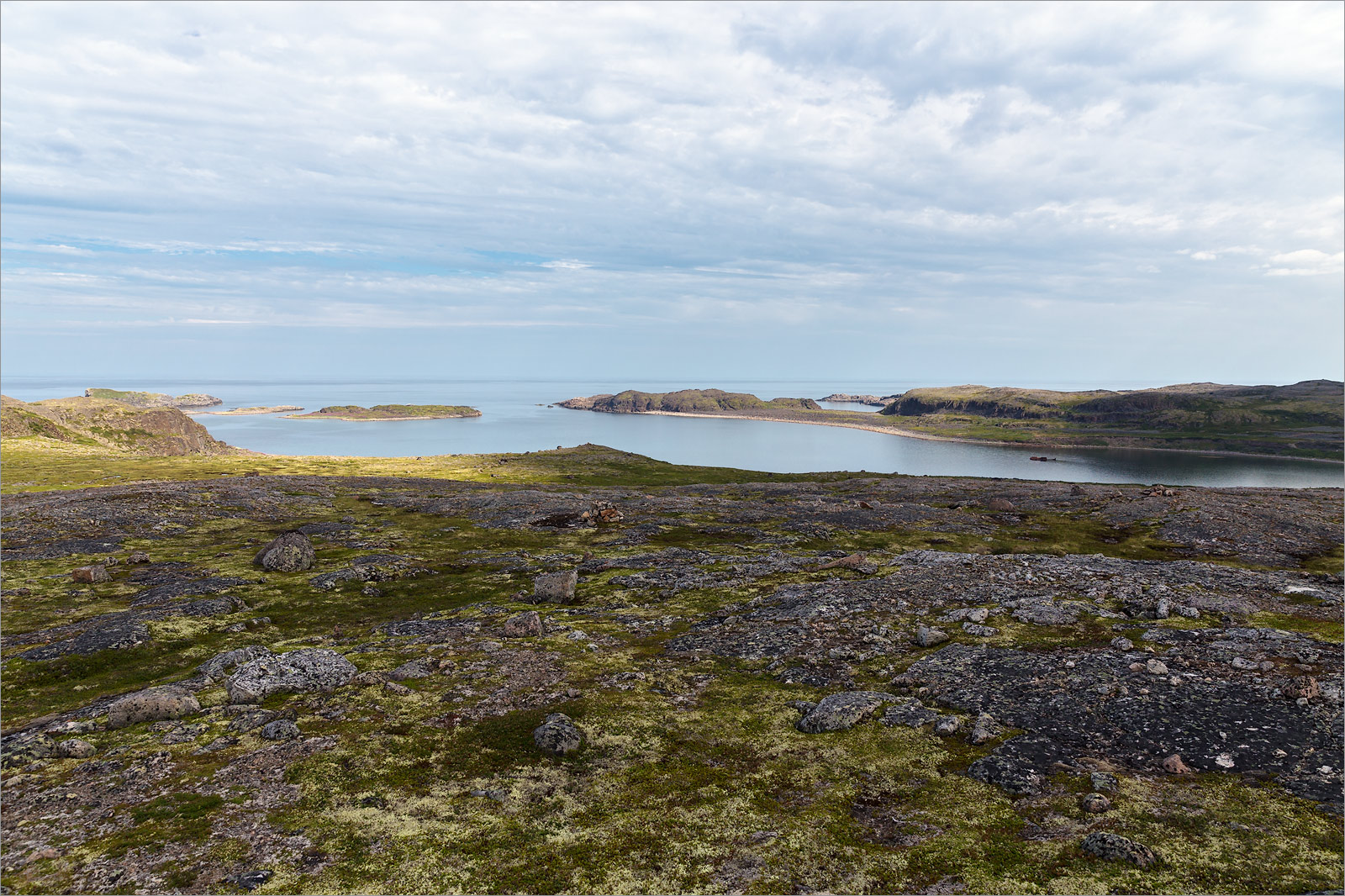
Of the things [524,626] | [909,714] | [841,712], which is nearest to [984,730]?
[909,714]

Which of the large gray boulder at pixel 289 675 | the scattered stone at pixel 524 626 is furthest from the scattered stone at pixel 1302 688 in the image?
the large gray boulder at pixel 289 675

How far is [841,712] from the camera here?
64.3ft

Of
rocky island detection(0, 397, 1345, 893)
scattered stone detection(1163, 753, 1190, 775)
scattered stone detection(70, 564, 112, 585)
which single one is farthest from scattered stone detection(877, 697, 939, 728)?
scattered stone detection(70, 564, 112, 585)

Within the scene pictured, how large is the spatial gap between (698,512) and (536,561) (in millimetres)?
25422

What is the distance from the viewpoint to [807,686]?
2291 cm

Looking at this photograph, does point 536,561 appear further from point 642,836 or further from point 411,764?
point 642,836

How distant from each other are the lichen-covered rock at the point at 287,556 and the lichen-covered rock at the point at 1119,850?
45.4 meters

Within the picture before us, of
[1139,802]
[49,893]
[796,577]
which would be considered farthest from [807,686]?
[49,893]

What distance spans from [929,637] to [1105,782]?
1068 centimetres

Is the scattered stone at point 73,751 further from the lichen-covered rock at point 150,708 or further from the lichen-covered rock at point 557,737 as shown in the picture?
the lichen-covered rock at point 557,737

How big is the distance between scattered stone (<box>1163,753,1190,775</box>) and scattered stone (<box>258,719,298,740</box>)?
25526mm

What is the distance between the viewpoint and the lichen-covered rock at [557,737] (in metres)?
18.2

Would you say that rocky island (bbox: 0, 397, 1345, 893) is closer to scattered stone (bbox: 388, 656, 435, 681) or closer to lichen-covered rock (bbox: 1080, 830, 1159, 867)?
lichen-covered rock (bbox: 1080, 830, 1159, 867)

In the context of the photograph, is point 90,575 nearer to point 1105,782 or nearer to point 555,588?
point 555,588
